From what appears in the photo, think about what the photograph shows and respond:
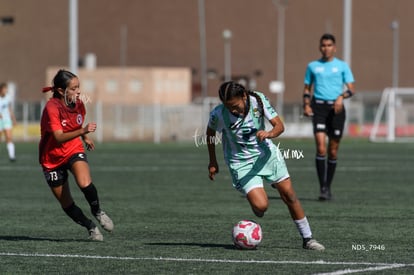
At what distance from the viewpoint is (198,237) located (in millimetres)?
11578

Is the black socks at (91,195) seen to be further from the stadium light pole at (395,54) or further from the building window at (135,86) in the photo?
the stadium light pole at (395,54)

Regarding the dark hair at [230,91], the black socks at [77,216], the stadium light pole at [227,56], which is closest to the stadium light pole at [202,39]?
the stadium light pole at [227,56]

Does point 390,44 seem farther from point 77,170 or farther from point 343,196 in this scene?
point 77,170

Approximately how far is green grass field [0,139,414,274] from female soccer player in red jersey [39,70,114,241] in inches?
17.9

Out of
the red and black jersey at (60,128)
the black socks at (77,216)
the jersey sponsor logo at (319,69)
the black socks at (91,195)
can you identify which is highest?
the jersey sponsor logo at (319,69)

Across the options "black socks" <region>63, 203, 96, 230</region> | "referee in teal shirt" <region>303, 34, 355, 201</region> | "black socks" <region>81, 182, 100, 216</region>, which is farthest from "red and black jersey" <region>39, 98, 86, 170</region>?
"referee in teal shirt" <region>303, 34, 355, 201</region>

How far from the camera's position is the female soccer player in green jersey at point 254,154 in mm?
10336

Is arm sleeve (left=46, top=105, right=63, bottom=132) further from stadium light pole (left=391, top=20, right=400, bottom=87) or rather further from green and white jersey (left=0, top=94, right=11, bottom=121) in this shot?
stadium light pole (left=391, top=20, right=400, bottom=87)

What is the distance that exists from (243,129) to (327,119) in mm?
6036

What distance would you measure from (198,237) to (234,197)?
17.8 feet

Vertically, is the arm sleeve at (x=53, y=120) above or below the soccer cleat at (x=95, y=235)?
above

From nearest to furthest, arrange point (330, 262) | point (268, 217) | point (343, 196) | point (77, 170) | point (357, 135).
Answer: point (330, 262) → point (77, 170) → point (268, 217) → point (343, 196) → point (357, 135)

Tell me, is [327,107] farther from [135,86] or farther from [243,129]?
[135,86]

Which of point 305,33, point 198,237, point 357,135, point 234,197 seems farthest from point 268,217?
point 305,33
